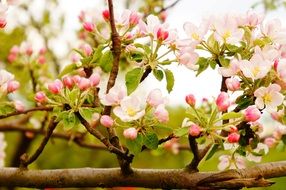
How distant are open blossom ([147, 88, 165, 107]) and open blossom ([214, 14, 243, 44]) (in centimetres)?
28

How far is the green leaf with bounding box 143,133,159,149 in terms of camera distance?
153 centimetres

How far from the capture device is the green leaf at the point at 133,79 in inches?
61.3

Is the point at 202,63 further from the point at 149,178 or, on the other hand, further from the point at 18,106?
the point at 18,106

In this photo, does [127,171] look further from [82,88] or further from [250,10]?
[250,10]

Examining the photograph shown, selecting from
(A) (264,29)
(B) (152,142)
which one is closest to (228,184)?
(B) (152,142)

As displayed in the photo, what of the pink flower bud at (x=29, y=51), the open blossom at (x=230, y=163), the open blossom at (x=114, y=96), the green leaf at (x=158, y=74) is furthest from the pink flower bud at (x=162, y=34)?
the pink flower bud at (x=29, y=51)

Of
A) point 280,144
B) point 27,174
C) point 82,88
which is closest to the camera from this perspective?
point 82,88

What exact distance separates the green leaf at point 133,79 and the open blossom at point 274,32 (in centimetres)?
42

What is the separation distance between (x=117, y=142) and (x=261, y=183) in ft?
1.48

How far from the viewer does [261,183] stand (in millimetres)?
1508

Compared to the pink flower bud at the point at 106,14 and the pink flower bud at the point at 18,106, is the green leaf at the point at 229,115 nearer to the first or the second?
the pink flower bud at the point at 106,14

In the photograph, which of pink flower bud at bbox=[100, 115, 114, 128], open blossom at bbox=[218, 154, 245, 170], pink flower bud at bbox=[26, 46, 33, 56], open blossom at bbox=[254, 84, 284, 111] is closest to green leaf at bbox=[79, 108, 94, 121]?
A: pink flower bud at bbox=[100, 115, 114, 128]

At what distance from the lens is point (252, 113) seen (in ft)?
4.94

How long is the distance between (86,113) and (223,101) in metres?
0.40
